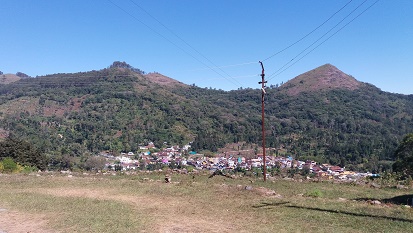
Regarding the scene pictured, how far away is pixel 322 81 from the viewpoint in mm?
163750

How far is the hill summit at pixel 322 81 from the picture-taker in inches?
6014

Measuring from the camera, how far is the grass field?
9141 mm

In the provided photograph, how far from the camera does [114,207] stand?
11719 mm

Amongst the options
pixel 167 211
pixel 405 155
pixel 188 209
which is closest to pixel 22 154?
pixel 167 211

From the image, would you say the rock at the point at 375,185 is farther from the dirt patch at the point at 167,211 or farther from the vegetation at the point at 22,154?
the vegetation at the point at 22,154

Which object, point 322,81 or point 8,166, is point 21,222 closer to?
point 8,166

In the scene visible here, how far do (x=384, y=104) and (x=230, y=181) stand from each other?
123068mm

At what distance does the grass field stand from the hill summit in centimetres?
14641

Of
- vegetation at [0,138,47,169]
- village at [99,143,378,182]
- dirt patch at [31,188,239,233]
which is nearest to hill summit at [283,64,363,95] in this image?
village at [99,143,378,182]

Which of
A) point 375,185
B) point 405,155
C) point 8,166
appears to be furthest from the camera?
point 405,155

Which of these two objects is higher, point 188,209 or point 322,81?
point 322,81

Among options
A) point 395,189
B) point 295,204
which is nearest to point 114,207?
point 295,204

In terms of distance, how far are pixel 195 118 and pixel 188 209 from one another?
312 feet

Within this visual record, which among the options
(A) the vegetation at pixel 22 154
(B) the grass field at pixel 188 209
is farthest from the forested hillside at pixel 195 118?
(B) the grass field at pixel 188 209
